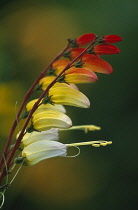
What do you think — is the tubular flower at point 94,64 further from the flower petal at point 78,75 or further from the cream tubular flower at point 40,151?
the cream tubular flower at point 40,151

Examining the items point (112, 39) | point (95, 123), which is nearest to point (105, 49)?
point (112, 39)

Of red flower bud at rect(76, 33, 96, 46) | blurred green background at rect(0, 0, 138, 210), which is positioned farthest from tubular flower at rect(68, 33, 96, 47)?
blurred green background at rect(0, 0, 138, 210)

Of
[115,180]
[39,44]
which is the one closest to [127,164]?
[115,180]

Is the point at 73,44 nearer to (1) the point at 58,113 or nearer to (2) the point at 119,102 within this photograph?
(1) the point at 58,113

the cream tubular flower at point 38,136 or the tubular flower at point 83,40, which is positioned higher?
the tubular flower at point 83,40

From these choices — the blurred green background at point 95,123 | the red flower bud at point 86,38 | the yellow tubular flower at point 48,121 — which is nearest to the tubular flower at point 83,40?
the red flower bud at point 86,38
